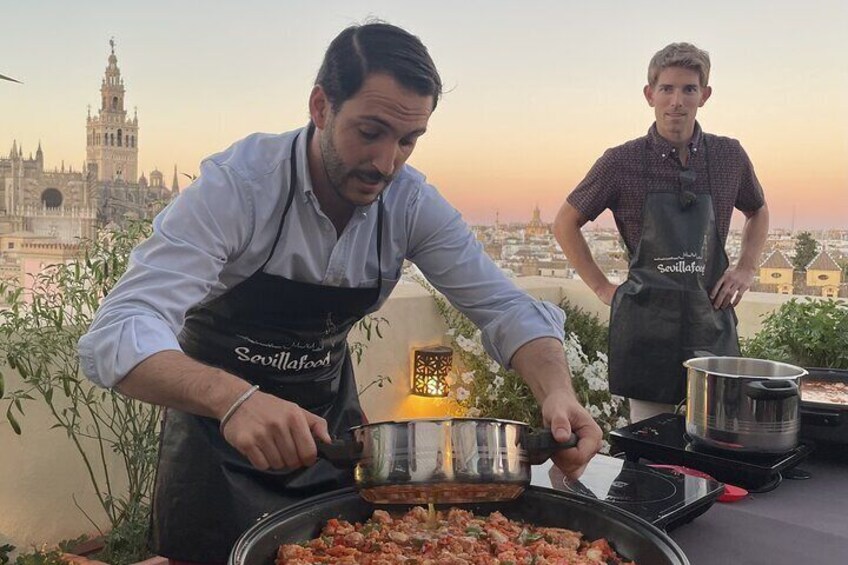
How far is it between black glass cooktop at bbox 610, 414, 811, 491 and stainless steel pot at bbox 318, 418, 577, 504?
587mm

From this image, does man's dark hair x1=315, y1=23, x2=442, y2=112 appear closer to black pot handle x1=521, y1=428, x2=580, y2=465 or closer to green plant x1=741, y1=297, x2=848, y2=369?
black pot handle x1=521, y1=428, x2=580, y2=465

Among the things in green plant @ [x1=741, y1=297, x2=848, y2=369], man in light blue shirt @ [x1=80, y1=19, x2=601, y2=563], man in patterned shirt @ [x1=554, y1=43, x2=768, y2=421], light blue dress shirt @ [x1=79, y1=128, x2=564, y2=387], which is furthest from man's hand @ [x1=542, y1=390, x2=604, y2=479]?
green plant @ [x1=741, y1=297, x2=848, y2=369]

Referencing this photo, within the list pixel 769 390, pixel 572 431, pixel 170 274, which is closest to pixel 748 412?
pixel 769 390

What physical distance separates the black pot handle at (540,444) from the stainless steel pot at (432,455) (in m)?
0.02

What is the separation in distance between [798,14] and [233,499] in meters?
4.38

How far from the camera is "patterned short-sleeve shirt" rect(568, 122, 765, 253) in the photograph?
280 centimetres

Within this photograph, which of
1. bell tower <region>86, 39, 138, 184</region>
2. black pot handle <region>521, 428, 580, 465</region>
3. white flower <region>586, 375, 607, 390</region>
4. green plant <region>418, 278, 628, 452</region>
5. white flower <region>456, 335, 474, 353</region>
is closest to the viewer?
black pot handle <region>521, 428, 580, 465</region>

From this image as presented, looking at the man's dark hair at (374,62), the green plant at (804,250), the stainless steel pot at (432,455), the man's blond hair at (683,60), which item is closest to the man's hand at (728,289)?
the man's blond hair at (683,60)

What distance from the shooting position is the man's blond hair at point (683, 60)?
9.02 feet

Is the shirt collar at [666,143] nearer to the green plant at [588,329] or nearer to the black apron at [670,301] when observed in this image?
the black apron at [670,301]

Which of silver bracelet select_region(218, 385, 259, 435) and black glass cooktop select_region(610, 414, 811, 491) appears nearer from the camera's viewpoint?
silver bracelet select_region(218, 385, 259, 435)

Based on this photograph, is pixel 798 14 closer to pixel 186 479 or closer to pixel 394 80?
pixel 394 80

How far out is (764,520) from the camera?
4.58 ft

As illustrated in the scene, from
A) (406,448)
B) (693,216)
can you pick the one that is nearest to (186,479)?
(406,448)
